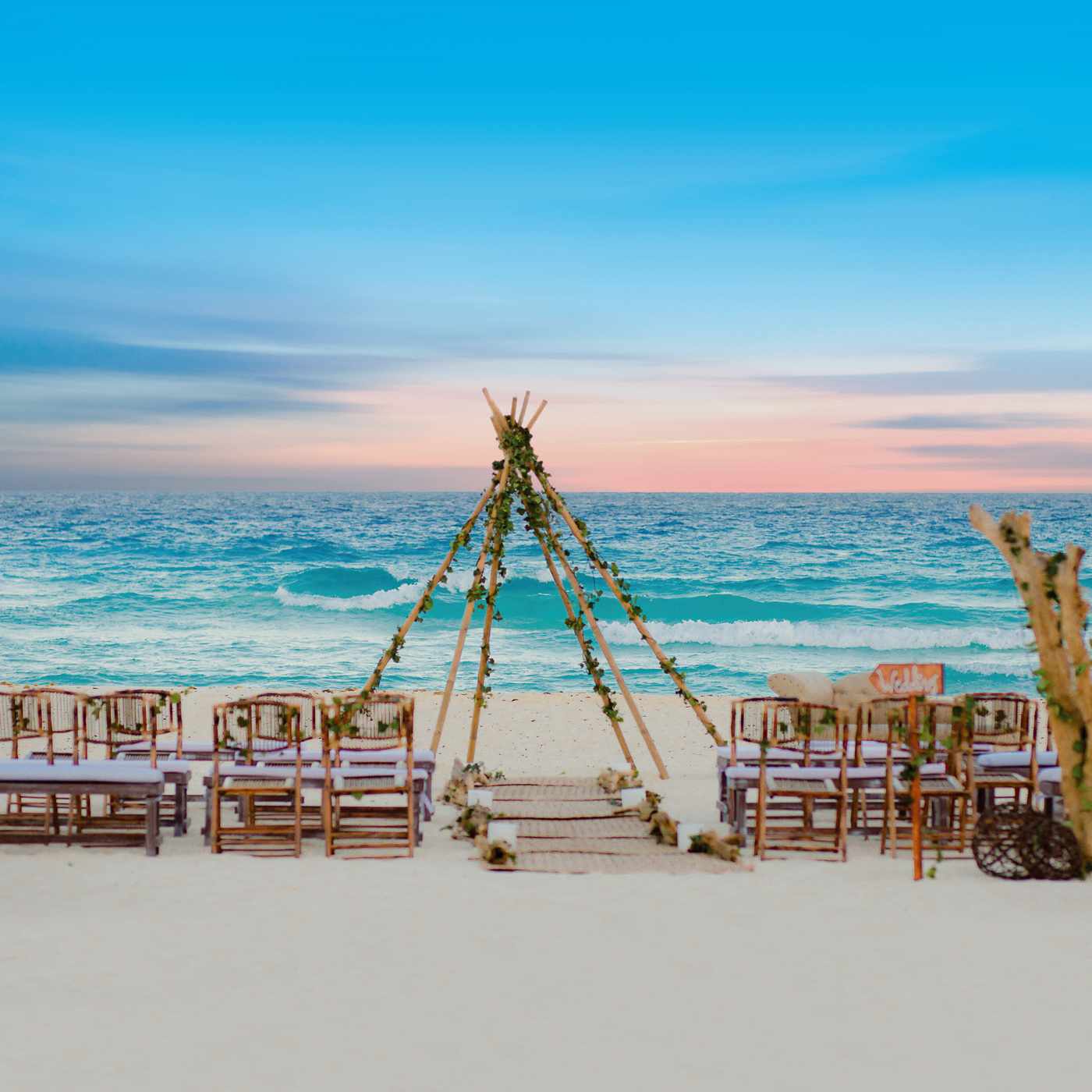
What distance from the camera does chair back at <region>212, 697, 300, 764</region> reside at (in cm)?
786

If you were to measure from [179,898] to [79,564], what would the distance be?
3793cm

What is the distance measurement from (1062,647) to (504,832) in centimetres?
370

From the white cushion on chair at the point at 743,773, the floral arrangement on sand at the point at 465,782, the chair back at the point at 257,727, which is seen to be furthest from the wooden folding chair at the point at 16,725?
the white cushion on chair at the point at 743,773

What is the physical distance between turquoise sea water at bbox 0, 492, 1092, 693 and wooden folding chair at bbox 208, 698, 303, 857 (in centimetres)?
671

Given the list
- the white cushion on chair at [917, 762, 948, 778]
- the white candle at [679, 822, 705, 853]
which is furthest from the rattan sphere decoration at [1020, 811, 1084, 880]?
the white candle at [679, 822, 705, 853]

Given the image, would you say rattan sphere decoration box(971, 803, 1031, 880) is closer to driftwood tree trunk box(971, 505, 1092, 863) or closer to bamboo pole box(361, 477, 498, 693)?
driftwood tree trunk box(971, 505, 1092, 863)

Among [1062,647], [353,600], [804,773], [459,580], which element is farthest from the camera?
[459,580]

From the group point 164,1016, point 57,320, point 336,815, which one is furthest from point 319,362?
point 164,1016

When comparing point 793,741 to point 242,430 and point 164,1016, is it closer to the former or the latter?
point 164,1016

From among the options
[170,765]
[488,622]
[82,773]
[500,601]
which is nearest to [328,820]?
[170,765]

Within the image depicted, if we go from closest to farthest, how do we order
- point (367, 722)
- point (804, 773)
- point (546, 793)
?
1. point (804, 773)
2. point (367, 722)
3. point (546, 793)

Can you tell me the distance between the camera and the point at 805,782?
8320mm

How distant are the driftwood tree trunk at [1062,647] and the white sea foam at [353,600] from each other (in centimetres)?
2655

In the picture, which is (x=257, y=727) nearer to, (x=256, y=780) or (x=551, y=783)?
(x=256, y=780)
